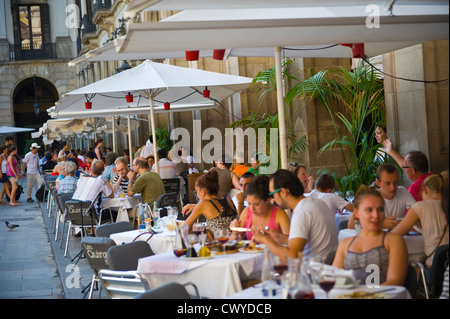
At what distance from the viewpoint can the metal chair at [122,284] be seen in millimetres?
5535

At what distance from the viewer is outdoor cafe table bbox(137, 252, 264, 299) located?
5527 mm

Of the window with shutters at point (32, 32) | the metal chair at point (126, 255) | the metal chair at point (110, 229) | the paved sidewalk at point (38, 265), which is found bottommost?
the paved sidewalk at point (38, 265)

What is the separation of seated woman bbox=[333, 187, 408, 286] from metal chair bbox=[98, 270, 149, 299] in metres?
1.52

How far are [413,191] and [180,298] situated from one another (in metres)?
3.87

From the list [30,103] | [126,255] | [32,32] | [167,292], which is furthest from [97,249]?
[30,103]

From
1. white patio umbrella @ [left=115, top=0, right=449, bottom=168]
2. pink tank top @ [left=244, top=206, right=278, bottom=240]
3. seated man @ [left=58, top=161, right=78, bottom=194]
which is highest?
white patio umbrella @ [left=115, top=0, right=449, bottom=168]

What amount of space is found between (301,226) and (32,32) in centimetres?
4933

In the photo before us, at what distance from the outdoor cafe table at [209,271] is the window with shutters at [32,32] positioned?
47042 mm

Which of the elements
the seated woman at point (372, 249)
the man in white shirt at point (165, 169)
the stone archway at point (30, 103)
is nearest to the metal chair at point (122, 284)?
the seated woman at point (372, 249)

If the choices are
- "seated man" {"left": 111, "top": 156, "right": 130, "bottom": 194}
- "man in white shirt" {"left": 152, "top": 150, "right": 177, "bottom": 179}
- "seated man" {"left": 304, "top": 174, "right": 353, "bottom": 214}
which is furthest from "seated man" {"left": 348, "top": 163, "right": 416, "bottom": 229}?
"man in white shirt" {"left": 152, "top": 150, "right": 177, "bottom": 179}

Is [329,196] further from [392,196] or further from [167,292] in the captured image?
[167,292]

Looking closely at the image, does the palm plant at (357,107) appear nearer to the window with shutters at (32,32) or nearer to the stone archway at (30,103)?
the window with shutters at (32,32)

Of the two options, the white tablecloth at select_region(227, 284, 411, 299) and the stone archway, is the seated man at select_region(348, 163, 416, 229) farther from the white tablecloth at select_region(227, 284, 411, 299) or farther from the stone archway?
the stone archway
